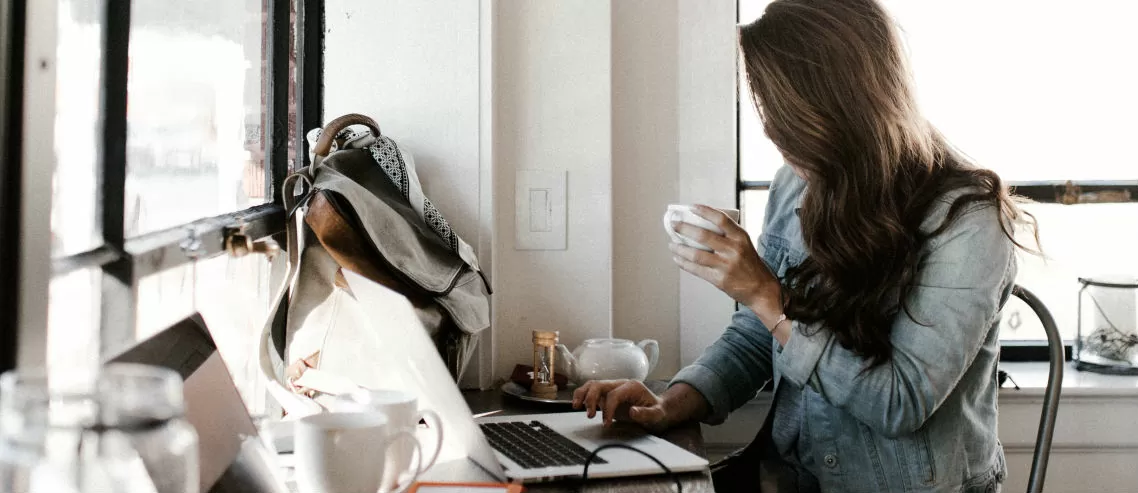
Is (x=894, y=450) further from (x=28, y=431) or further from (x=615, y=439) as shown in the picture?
(x=28, y=431)

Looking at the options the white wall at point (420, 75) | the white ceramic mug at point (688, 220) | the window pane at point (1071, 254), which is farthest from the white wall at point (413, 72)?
the window pane at point (1071, 254)

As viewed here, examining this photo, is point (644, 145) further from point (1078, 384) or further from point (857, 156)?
point (1078, 384)

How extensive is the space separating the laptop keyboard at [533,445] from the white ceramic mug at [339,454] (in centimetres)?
25

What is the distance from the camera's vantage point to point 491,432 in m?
1.31

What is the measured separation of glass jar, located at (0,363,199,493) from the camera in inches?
21.1

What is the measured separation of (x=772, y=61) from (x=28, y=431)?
1.14 meters

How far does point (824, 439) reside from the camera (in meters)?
1.49

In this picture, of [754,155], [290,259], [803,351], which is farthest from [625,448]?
[754,155]

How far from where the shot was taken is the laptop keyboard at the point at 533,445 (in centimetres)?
116

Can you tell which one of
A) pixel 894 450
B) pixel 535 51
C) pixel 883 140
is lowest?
pixel 894 450

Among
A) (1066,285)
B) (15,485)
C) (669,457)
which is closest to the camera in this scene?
(15,485)

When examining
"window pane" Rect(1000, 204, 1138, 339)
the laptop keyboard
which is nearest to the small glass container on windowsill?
the laptop keyboard

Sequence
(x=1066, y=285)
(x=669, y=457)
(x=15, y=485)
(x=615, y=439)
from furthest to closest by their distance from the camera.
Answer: (x=1066, y=285)
(x=615, y=439)
(x=669, y=457)
(x=15, y=485)

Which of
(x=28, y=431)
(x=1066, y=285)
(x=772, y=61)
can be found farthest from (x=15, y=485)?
(x=1066, y=285)
